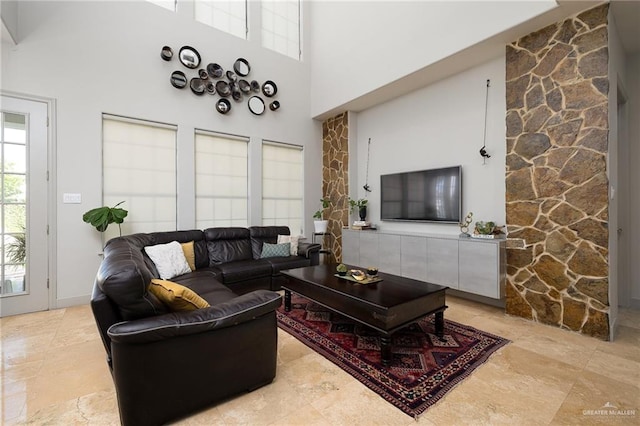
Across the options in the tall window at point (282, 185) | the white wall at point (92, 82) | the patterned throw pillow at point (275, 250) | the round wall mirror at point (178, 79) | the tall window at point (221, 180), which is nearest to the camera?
the white wall at point (92, 82)

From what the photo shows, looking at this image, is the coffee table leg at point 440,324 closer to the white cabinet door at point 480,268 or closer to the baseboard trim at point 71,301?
the white cabinet door at point 480,268

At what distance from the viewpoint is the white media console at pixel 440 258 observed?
3.18 meters

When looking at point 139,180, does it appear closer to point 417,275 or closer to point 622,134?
point 417,275

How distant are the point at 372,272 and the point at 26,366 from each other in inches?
116

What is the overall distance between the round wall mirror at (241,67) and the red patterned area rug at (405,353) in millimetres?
4040

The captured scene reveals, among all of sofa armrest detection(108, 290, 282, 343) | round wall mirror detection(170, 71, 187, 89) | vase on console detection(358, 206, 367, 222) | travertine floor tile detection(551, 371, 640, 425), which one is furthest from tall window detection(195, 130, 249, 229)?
travertine floor tile detection(551, 371, 640, 425)

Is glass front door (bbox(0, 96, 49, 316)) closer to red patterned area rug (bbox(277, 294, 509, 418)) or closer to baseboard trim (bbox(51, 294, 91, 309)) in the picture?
baseboard trim (bbox(51, 294, 91, 309))

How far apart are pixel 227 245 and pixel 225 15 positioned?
394 centimetres

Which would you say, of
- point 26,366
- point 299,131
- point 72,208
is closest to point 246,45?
point 299,131

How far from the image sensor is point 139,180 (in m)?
4.18

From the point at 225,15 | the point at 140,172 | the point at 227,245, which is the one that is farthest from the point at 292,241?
the point at 225,15

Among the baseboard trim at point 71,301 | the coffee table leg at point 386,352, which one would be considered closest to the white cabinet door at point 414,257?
the coffee table leg at point 386,352

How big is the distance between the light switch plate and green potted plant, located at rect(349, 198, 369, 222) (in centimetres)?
397

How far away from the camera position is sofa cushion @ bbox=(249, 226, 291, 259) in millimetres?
4605
